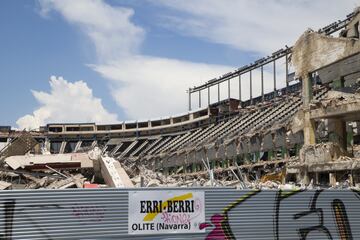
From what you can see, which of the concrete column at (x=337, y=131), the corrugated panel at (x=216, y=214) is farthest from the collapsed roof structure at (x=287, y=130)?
the corrugated panel at (x=216, y=214)

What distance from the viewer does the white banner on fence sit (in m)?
10.1

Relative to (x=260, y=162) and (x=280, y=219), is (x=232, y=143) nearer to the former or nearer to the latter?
(x=260, y=162)

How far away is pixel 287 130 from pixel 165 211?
1159 inches

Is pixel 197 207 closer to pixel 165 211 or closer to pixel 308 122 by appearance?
pixel 165 211

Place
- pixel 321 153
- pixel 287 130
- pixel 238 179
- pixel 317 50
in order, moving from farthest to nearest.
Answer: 1. pixel 287 130
2. pixel 317 50
3. pixel 321 153
4. pixel 238 179

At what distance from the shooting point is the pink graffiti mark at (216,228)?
10.4 m

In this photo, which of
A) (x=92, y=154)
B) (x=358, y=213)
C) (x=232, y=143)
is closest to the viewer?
(x=358, y=213)

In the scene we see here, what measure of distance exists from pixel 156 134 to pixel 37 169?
2700 inches

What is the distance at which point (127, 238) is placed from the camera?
996cm

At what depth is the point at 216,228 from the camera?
10.5m

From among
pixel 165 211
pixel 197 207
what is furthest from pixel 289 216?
pixel 165 211

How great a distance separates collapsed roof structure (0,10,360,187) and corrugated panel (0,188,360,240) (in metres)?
1.48

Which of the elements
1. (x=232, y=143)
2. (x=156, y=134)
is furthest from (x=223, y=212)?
(x=156, y=134)

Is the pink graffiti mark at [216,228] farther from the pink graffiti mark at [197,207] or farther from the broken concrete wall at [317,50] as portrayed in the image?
the broken concrete wall at [317,50]
